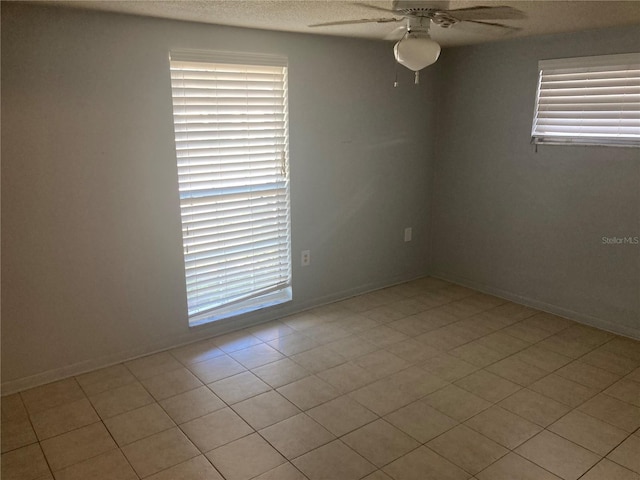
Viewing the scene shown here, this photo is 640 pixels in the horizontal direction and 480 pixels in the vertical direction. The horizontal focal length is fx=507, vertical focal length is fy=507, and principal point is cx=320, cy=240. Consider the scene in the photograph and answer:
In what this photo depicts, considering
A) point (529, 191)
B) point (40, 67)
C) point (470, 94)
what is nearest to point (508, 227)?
point (529, 191)

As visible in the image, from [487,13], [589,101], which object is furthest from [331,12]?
[589,101]

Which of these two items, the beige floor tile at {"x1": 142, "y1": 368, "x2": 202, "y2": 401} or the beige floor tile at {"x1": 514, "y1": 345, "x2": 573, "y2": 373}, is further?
the beige floor tile at {"x1": 514, "y1": 345, "x2": 573, "y2": 373}

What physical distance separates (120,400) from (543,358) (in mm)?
2448

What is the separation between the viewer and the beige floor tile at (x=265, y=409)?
2467mm

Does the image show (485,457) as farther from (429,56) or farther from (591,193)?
(591,193)

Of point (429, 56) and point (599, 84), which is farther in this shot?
point (599, 84)

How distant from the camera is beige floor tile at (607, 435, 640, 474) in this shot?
217 cm

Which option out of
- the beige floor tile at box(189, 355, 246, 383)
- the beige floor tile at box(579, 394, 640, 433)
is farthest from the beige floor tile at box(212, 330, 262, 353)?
the beige floor tile at box(579, 394, 640, 433)

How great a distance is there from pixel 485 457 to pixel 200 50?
8.52ft

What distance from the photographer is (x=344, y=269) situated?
3996 mm

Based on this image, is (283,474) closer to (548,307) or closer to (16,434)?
(16,434)

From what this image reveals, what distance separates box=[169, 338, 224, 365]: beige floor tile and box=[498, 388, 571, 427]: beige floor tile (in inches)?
67.1

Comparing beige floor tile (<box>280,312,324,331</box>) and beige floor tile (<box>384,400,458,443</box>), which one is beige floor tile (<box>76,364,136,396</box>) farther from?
beige floor tile (<box>384,400,458,443</box>)

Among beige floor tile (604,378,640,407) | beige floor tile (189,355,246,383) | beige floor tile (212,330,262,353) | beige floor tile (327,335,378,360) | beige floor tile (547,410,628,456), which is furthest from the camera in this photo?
beige floor tile (212,330,262,353)
